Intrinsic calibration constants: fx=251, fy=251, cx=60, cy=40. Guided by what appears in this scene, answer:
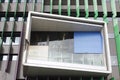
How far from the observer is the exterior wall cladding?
2955 cm

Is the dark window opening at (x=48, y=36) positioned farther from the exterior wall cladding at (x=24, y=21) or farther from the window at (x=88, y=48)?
the exterior wall cladding at (x=24, y=21)

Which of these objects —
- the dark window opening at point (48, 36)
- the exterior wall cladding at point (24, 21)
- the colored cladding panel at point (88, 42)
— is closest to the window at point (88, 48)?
the colored cladding panel at point (88, 42)

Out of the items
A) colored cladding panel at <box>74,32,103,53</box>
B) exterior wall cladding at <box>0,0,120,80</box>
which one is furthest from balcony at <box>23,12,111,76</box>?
exterior wall cladding at <box>0,0,120,80</box>

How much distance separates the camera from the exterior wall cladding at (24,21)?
29547 millimetres

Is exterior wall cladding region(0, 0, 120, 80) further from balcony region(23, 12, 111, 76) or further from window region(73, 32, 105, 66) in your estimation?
window region(73, 32, 105, 66)

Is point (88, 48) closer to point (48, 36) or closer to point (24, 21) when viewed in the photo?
point (48, 36)

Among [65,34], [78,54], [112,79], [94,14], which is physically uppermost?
[94,14]

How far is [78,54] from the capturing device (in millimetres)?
28016

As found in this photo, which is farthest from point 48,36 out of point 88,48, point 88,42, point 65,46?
point 88,48

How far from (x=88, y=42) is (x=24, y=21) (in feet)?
31.0

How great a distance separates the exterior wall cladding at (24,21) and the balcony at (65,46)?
2.12 metres

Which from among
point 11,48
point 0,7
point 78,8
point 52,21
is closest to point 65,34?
point 52,21

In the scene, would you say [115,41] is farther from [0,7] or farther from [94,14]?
[0,7]

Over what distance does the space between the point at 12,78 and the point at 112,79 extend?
11576 mm
